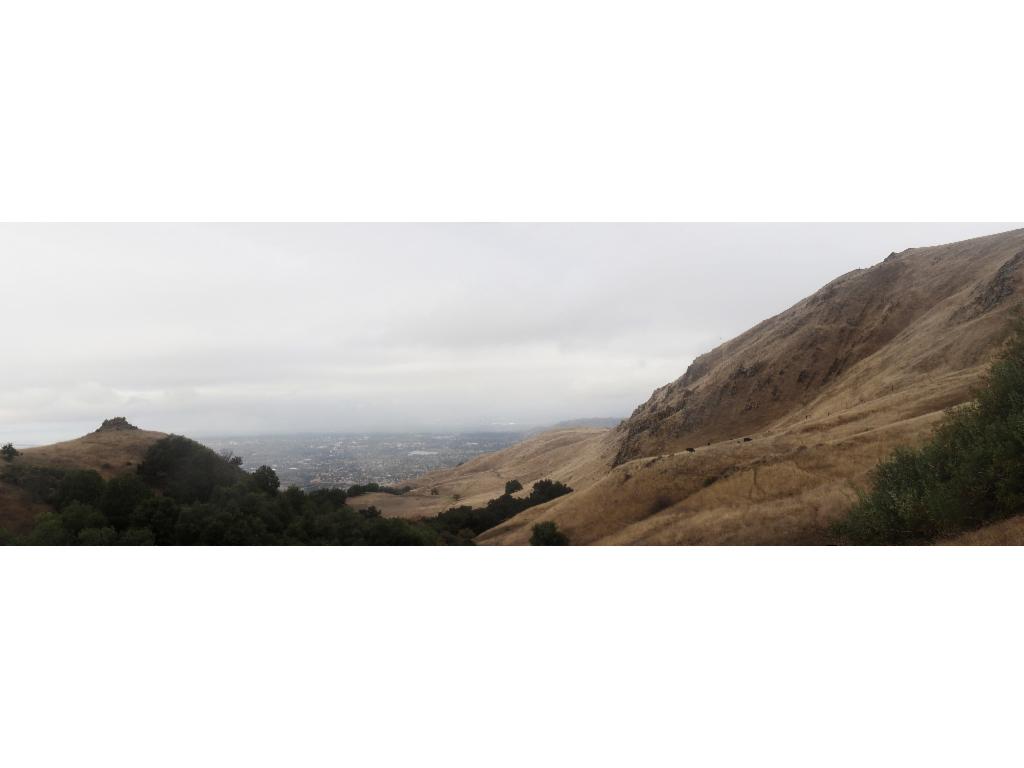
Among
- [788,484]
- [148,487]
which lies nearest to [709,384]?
[788,484]

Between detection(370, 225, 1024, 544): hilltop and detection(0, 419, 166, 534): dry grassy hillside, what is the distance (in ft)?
38.5

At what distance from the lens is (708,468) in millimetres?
15070

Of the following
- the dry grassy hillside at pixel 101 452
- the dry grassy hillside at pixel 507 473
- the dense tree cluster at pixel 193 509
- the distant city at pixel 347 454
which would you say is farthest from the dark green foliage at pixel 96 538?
the dry grassy hillside at pixel 507 473

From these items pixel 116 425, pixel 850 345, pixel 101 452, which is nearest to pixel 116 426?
pixel 116 425

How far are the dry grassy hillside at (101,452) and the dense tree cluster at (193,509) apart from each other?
0.28 metres

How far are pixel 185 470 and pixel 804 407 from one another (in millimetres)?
30458

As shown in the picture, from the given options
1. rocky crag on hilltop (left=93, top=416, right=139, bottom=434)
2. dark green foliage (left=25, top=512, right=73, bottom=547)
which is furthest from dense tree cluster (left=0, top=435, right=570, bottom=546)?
rocky crag on hilltop (left=93, top=416, right=139, bottom=434)

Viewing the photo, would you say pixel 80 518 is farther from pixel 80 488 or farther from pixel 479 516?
pixel 479 516

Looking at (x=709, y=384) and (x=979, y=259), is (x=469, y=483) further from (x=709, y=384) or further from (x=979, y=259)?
(x=979, y=259)

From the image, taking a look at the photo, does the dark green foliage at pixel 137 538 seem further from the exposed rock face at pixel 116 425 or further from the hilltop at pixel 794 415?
the hilltop at pixel 794 415

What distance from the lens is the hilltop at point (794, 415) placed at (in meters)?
12.7

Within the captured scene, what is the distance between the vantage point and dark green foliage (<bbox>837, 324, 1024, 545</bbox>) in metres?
10.0

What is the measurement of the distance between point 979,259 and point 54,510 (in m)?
46.9

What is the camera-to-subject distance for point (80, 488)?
13547 mm
